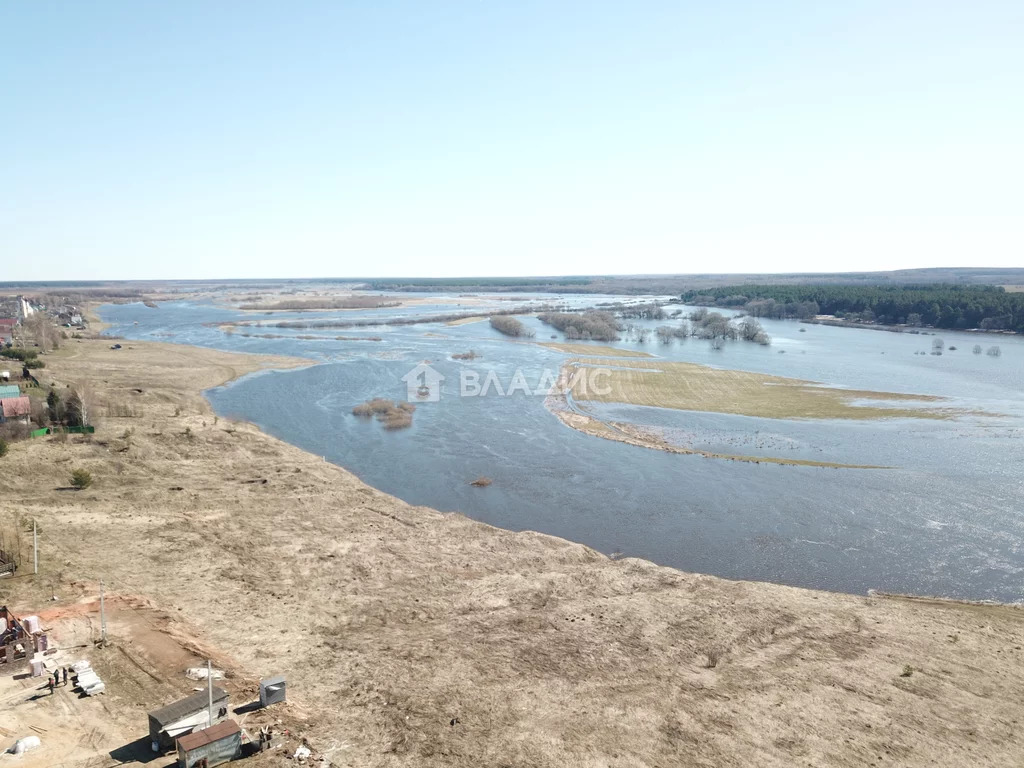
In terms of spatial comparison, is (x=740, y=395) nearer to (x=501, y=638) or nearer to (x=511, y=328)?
(x=501, y=638)

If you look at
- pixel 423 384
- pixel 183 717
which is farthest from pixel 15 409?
pixel 423 384

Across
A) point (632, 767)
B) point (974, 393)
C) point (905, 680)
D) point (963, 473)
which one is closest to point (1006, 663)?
point (905, 680)

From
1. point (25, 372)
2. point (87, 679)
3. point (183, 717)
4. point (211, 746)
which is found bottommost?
point (211, 746)

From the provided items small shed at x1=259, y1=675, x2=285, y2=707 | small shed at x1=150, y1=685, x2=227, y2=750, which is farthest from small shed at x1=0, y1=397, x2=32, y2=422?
A: small shed at x1=259, y1=675, x2=285, y2=707
